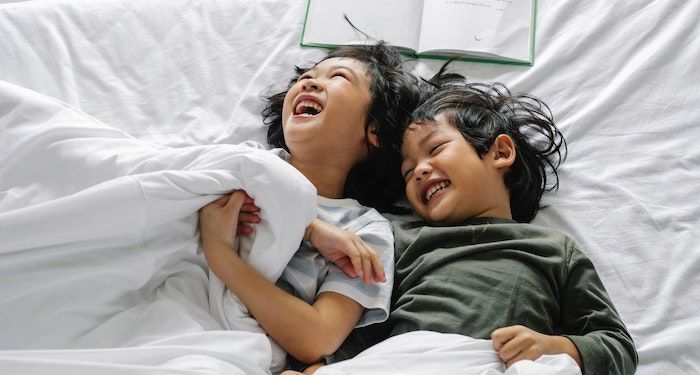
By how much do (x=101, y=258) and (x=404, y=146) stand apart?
19.9 inches

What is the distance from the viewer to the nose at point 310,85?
142 cm

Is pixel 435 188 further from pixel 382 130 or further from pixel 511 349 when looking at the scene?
pixel 511 349

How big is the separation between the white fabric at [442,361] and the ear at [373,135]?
41cm

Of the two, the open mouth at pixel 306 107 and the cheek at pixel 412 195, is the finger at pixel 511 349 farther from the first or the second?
the open mouth at pixel 306 107

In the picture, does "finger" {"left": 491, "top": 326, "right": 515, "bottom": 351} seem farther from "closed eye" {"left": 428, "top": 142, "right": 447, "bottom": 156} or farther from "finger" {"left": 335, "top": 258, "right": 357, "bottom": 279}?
"closed eye" {"left": 428, "top": 142, "right": 447, "bottom": 156}

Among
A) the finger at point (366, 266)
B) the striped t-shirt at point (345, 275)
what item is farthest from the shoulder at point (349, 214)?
Answer: the finger at point (366, 266)

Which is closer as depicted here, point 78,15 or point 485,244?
point 485,244

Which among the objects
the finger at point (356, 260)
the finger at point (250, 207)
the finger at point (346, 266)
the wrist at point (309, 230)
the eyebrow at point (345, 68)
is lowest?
the finger at point (346, 266)

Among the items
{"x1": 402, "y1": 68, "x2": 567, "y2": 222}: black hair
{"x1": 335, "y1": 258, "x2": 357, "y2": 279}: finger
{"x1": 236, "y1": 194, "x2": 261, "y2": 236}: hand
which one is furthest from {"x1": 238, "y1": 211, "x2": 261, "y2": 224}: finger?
{"x1": 402, "y1": 68, "x2": 567, "y2": 222}: black hair

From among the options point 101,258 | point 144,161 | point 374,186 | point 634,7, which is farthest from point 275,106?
point 634,7

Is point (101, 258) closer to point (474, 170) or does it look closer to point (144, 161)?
point (144, 161)

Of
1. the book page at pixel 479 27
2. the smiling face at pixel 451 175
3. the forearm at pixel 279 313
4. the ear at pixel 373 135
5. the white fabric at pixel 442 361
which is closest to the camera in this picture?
the white fabric at pixel 442 361

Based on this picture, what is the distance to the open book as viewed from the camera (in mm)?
1618

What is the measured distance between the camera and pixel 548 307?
4.00 feet
